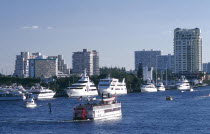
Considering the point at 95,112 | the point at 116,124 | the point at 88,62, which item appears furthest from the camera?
the point at 88,62

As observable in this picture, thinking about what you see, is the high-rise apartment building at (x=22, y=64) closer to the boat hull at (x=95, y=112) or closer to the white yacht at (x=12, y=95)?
the white yacht at (x=12, y=95)

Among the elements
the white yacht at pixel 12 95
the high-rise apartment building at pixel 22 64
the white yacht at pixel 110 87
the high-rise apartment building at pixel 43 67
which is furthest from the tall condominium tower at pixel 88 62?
the white yacht at pixel 12 95

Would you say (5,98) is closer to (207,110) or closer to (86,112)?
(207,110)

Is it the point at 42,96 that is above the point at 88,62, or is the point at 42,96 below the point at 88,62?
below

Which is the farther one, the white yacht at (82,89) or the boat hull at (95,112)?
the white yacht at (82,89)

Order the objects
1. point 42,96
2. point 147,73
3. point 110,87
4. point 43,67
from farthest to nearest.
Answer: point 43,67
point 147,73
point 110,87
point 42,96

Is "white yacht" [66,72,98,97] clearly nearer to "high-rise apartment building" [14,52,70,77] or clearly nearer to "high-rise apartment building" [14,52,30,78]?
"high-rise apartment building" [14,52,70,77]

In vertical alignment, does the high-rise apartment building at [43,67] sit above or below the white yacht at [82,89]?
above

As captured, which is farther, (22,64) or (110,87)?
(22,64)

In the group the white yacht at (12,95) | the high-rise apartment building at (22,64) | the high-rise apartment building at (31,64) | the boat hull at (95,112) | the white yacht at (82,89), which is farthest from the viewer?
the high-rise apartment building at (22,64)

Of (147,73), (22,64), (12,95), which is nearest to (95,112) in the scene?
(12,95)

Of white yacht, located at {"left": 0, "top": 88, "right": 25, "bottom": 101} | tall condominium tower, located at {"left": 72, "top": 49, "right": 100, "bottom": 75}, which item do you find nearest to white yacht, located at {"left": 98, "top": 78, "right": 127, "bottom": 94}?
white yacht, located at {"left": 0, "top": 88, "right": 25, "bottom": 101}

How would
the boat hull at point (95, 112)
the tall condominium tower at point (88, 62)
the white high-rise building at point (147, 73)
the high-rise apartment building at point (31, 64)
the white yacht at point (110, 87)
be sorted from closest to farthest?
1. the boat hull at point (95, 112)
2. the white yacht at point (110, 87)
3. the white high-rise building at point (147, 73)
4. the high-rise apartment building at point (31, 64)
5. the tall condominium tower at point (88, 62)

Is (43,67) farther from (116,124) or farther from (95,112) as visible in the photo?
(116,124)
